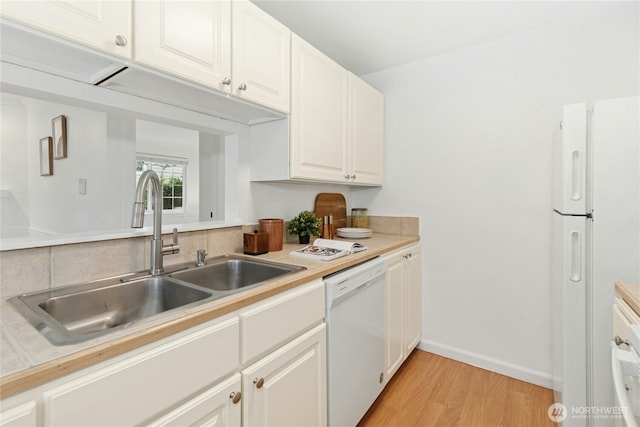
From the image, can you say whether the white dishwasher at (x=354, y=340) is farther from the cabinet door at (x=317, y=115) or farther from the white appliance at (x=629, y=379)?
the white appliance at (x=629, y=379)

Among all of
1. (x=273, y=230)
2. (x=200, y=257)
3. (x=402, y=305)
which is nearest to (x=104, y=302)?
(x=200, y=257)

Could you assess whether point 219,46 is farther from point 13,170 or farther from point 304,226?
point 13,170

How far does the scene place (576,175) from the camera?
1.42 meters

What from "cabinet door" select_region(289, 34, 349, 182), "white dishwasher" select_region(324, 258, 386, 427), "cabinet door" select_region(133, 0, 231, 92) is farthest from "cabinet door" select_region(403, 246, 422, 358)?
"cabinet door" select_region(133, 0, 231, 92)

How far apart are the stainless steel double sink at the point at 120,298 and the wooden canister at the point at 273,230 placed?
30 cm

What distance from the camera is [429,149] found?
2434mm

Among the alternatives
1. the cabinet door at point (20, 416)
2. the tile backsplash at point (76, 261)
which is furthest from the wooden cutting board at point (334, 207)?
the cabinet door at point (20, 416)

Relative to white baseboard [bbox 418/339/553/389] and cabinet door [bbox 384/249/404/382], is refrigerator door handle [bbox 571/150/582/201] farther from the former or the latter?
white baseboard [bbox 418/339/553/389]

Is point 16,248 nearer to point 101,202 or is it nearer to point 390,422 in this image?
point 101,202

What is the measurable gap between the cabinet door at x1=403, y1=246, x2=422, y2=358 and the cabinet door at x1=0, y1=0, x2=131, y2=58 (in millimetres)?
1957

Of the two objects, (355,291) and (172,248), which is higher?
(172,248)

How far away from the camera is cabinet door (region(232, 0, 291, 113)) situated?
4.32 feet

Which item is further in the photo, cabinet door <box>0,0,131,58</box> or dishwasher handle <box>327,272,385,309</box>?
dishwasher handle <box>327,272,385,309</box>

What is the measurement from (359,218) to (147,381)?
83.8 inches
